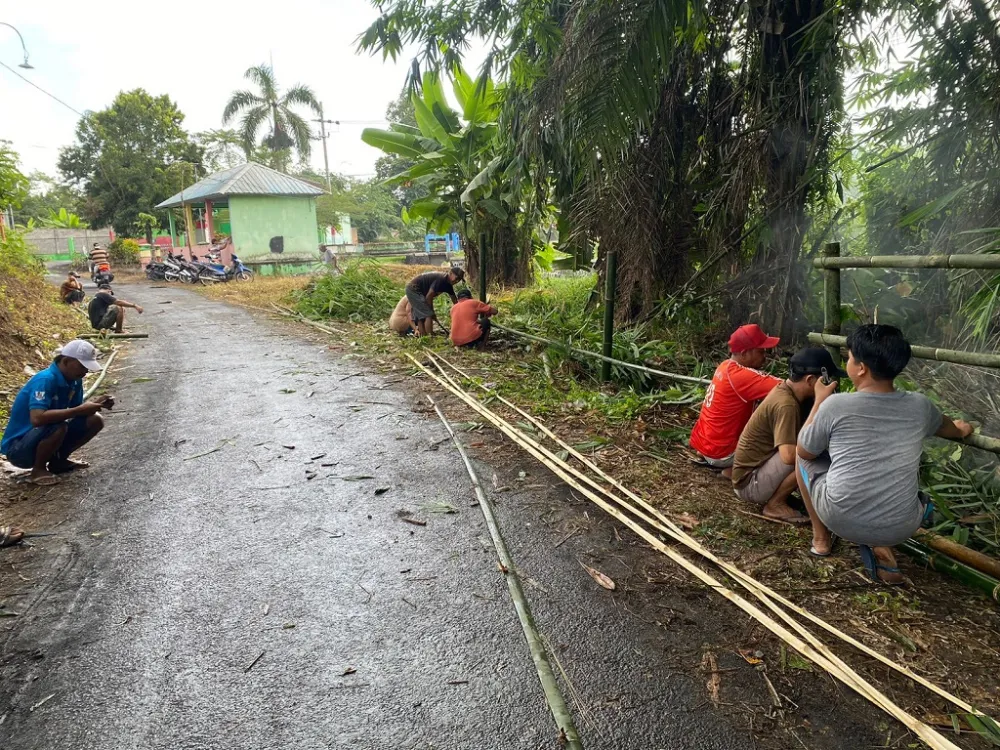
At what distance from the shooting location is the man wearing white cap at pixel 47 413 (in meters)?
4.24

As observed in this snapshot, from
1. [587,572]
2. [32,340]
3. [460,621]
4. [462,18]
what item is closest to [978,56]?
[462,18]

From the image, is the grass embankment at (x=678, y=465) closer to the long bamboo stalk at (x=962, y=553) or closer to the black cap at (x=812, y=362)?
the long bamboo stalk at (x=962, y=553)

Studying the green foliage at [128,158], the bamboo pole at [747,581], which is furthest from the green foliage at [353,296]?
the green foliage at [128,158]

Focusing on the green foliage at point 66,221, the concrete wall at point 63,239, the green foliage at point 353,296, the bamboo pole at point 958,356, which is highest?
the green foliage at point 66,221

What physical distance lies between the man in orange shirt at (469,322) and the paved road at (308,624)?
3.86m

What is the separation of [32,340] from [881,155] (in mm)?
9684

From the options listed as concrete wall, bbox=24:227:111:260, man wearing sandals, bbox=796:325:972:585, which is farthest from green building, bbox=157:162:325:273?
man wearing sandals, bbox=796:325:972:585

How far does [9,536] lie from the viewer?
11.5 feet

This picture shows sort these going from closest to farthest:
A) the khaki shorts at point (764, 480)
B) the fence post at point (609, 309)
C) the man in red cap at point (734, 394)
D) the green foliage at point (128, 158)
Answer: the khaki shorts at point (764, 480) → the man in red cap at point (734, 394) → the fence post at point (609, 309) → the green foliage at point (128, 158)

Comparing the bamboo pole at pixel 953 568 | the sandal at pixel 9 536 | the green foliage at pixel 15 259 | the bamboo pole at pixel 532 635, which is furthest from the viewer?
the green foliage at pixel 15 259

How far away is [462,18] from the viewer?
5.20 m

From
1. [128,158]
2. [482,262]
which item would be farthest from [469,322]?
[128,158]

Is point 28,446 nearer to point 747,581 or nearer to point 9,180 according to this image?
point 747,581

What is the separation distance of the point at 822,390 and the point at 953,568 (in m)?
1.00
